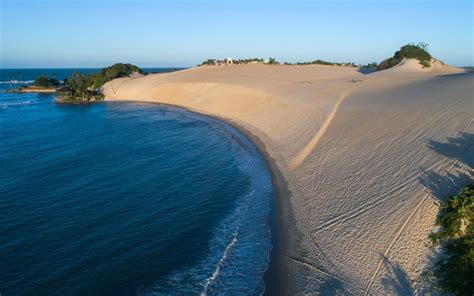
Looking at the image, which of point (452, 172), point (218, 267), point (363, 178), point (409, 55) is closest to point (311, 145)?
point (363, 178)

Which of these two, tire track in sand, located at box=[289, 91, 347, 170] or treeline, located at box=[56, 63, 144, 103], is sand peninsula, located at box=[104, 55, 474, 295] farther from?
treeline, located at box=[56, 63, 144, 103]

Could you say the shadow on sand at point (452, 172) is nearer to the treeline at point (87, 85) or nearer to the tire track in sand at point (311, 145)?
the tire track in sand at point (311, 145)

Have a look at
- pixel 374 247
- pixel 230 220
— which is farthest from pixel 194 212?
pixel 374 247

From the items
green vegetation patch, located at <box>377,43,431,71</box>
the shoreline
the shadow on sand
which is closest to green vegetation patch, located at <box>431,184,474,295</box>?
the shadow on sand

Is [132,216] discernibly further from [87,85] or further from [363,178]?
[87,85]

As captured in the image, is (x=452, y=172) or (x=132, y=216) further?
(x=132, y=216)

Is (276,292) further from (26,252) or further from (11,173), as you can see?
(11,173)
